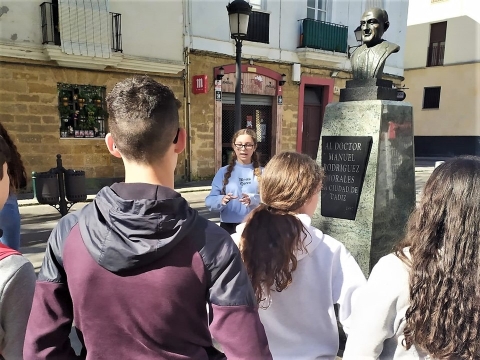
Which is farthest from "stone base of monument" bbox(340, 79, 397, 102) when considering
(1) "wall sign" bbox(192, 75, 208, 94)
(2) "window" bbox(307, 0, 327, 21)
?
(2) "window" bbox(307, 0, 327, 21)

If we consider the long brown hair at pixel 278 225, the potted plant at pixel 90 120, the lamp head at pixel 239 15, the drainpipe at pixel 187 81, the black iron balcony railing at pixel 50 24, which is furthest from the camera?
the drainpipe at pixel 187 81

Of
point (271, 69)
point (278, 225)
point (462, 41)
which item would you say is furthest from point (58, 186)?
point (462, 41)

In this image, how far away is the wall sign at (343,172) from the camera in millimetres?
3398

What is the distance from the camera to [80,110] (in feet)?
34.2

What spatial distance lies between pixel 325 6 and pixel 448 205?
14.8 m

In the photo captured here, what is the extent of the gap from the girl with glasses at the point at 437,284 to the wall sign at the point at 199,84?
10821 millimetres

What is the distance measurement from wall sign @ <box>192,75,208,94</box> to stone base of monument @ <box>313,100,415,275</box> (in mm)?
8459

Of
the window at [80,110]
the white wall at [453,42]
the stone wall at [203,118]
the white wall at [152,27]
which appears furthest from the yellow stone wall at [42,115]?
the white wall at [453,42]

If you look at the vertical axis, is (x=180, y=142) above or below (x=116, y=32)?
below

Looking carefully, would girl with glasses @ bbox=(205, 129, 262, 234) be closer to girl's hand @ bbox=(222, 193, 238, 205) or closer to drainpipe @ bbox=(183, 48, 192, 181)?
girl's hand @ bbox=(222, 193, 238, 205)

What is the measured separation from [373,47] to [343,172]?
1.21 meters

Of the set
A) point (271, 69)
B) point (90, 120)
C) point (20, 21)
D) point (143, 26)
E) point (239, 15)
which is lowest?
point (90, 120)

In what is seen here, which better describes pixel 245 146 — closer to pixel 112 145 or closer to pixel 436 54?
pixel 112 145

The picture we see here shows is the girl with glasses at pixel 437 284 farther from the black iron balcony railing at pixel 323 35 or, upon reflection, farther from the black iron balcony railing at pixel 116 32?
the black iron balcony railing at pixel 323 35
